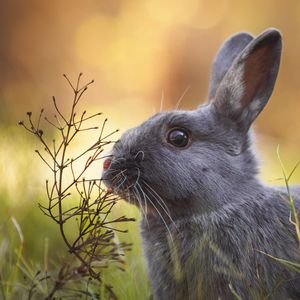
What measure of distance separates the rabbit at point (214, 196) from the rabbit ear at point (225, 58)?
0.60m

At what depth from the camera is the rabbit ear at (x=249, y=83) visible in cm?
381

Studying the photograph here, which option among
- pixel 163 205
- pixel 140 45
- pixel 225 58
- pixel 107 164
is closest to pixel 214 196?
pixel 163 205

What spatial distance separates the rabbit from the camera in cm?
335

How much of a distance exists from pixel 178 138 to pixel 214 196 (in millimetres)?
403

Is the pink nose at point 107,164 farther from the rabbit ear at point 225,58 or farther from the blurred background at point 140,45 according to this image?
the blurred background at point 140,45

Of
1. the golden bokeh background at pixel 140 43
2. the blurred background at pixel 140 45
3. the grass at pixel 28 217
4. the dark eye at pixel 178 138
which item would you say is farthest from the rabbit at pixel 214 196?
the golden bokeh background at pixel 140 43

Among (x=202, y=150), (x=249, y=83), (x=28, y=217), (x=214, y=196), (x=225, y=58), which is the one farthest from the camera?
(x=28, y=217)

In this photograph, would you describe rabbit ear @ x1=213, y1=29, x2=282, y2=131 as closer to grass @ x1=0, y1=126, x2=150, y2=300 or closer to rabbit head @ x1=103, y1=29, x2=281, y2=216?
rabbit head @ x1=103, y1=29, x2=281, y2=216

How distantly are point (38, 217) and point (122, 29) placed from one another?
9.14m

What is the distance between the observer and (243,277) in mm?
3287

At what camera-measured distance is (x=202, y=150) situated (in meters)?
3.67

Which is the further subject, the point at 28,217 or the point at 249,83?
the point at 28,217

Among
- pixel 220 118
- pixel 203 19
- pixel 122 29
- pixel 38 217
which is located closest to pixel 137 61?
pixel 122 29

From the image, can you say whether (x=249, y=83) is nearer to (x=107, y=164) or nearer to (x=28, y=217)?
(x=107, y=164)
